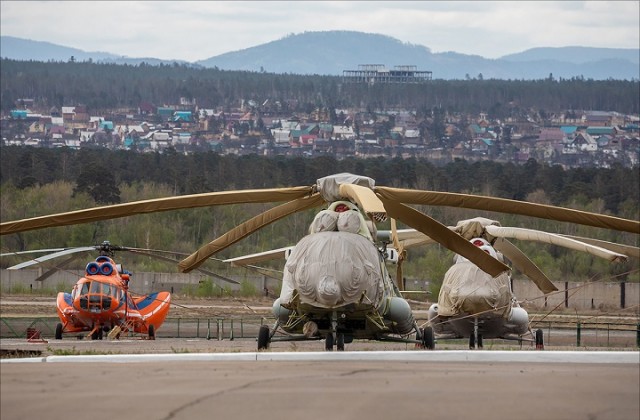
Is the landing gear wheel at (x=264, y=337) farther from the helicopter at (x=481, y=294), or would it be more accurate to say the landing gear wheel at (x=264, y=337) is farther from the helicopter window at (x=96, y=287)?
the helicopter window at (x=96, y=287)

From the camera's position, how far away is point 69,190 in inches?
3327

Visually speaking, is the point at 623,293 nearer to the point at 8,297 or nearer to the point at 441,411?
the point at 8,297

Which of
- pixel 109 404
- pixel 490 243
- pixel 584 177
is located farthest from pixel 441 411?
pixel 584 177

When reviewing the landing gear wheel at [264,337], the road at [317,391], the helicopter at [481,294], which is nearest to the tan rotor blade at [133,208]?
the road at [317,391]

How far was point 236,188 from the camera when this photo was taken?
342 feet

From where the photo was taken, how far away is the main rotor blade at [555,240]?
23.5 meters

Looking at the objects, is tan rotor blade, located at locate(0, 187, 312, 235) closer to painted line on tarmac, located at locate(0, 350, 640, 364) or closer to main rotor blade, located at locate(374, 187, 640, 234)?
painted line on tarmac, located at locate(0, 350, 640, 364)

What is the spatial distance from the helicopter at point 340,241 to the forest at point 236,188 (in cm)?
2563

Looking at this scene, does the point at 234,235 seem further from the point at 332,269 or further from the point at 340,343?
the point at 340,343

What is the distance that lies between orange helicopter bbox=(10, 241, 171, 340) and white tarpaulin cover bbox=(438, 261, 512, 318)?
26.5 ft

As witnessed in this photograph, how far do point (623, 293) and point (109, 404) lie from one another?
52.7 metres

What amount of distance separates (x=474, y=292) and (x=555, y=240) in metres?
2.59

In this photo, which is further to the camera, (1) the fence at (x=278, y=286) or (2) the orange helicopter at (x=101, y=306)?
(1) the fence at (x=278, y=286)

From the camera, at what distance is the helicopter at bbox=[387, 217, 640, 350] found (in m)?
27.6
